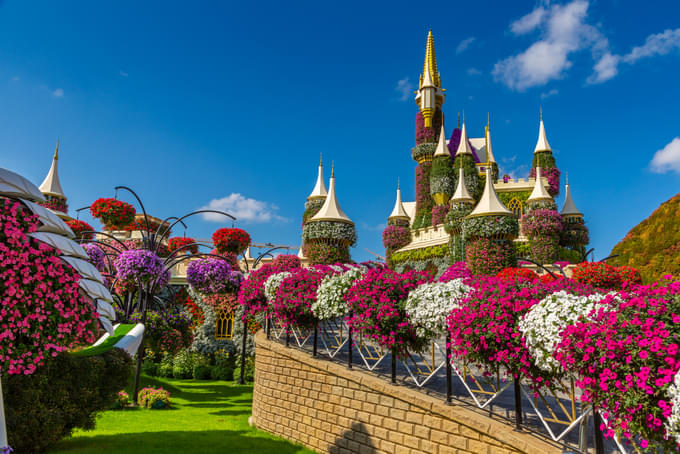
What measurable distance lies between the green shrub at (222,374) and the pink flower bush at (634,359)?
21.2 meters

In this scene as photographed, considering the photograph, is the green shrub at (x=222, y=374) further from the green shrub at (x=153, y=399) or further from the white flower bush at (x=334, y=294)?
the white flower bush at (x=334, y=294)

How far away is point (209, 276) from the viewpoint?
14.5 meters

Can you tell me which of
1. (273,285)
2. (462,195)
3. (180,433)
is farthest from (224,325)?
(462,195)

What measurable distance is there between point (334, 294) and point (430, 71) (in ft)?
117

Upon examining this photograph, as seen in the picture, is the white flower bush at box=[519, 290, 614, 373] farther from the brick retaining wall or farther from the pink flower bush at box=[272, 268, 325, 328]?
the pink flower bush at box=[272, 268, 325, 328]

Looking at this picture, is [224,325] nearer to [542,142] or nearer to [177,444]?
[177,444]

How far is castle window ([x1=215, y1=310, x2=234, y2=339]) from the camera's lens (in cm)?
2669

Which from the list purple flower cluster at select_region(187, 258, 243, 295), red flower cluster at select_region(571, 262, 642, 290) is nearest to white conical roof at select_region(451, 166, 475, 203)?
red flower cluster at select_region(571, 262, 642, 290)

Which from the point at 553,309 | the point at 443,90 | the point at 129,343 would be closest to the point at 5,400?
the point at 129,343

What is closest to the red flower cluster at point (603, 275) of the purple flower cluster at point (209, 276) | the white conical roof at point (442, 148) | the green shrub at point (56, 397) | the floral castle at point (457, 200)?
the floral castle at point (457, 200)

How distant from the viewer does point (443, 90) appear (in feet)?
136

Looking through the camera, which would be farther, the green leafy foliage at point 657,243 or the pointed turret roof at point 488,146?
the pointed turret roof at point 488,146

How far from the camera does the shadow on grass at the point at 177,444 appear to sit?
8859 mm

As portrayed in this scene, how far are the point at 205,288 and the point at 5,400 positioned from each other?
27.1 ft
